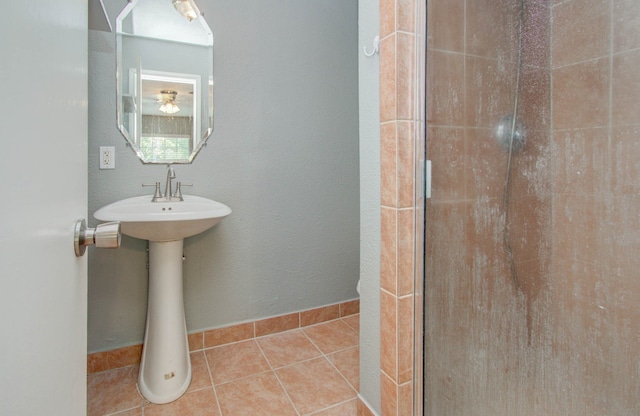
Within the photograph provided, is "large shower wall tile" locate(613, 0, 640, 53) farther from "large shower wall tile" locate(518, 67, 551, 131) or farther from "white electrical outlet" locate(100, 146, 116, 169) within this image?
"white electrical outlet" locate(100, 146, 116, 169)

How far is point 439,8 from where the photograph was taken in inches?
44.4

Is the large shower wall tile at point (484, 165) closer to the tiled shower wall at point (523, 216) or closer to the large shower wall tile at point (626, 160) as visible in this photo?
the tiled shower wall at point (523, 216)

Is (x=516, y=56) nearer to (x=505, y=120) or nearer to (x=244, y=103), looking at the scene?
(x=505, y=120)

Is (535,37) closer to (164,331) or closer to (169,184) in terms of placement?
(169,184)

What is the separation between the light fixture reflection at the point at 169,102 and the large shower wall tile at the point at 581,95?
175 centimetres

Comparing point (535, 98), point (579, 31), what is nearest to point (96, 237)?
point (535, 98)

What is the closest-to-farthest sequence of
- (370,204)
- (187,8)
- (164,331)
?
(370,204)
(164,331)
(187,8)

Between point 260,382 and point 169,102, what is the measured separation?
153 centimetres

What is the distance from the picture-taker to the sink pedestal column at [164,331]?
62.1 inches

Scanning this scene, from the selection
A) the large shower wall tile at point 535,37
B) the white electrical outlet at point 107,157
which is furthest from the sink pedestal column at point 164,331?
the large shower wall tile at point 535,37
